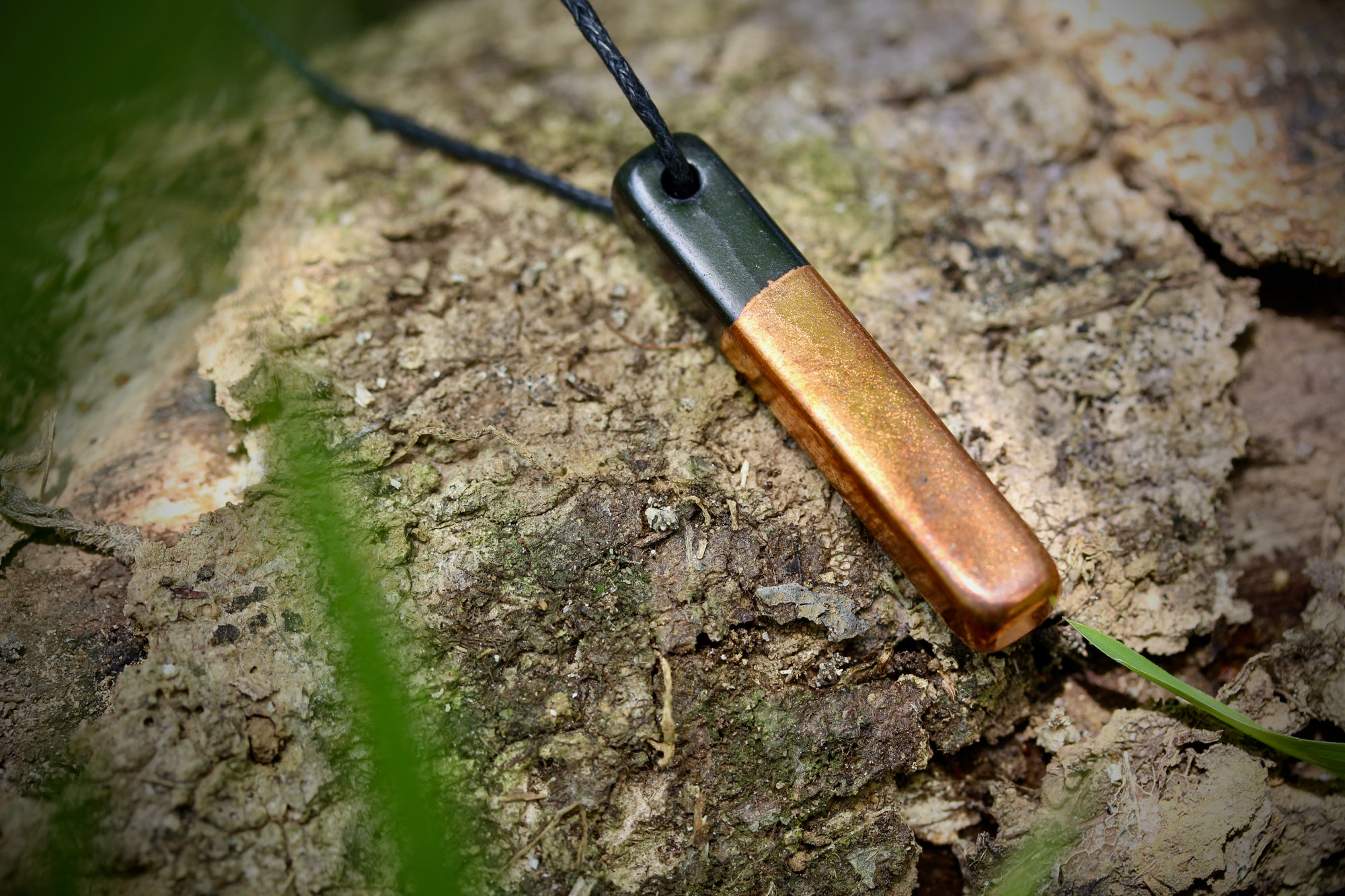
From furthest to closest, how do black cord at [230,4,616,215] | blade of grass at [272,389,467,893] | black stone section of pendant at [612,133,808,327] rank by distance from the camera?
black cord at [230,4,616,215]
black stone section of pendant at [612,133,808,327]
blade of grass at [272,389,467,893]

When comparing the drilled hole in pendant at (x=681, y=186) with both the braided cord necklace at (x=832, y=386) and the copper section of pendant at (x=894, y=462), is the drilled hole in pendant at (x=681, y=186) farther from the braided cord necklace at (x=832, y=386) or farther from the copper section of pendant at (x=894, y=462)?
the copper section of pendant at (x=894, y=462)

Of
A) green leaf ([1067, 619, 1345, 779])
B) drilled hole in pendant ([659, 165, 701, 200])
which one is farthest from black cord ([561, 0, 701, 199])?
green leaf ([1067, 619, 1345, 779])

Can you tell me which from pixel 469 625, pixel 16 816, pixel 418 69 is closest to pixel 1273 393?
pixel 469 625

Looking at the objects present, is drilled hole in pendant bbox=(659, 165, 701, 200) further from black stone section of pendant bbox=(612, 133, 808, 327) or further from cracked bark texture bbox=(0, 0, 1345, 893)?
cracked bark texture bbox=(0, 0, 1345, 893)

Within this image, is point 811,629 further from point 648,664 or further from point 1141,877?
point 1141,877

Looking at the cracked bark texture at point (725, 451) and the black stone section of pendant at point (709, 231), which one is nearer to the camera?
the cracked bark texture at point (725, 451)

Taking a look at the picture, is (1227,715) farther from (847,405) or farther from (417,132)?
(417,132)

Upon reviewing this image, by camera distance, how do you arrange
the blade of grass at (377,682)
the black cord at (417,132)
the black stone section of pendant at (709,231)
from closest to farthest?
the blade of grass at (377,682)
the black stone section of pendant at (709,231)
the black cord at (417,132)

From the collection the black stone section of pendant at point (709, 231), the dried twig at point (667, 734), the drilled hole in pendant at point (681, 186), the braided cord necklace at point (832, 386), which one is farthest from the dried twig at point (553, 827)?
the drilled hole in pendant at point (681, 186)

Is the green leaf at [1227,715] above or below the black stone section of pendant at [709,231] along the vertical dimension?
below
